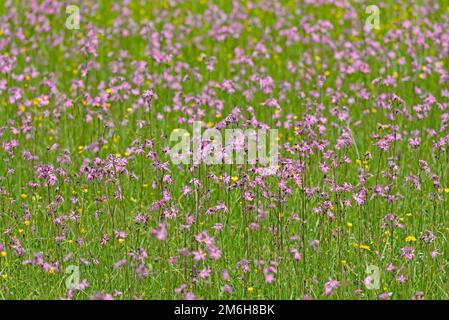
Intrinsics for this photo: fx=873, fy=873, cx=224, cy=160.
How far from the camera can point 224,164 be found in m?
6.95

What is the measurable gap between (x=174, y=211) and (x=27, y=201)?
173 cm

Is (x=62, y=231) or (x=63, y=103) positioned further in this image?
(x=63, y=103)

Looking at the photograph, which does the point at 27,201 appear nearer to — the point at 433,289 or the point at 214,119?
the point at 214,119

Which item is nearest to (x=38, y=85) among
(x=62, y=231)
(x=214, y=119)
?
(x=214, y=119)

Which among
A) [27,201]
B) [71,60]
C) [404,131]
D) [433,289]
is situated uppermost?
[71,60]

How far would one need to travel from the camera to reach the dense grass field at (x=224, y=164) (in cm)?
539

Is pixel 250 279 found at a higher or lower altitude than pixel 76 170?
lower

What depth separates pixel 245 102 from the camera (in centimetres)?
859

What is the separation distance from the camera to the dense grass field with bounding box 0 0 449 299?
5.39 m

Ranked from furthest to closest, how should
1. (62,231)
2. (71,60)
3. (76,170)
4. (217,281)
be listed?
(71,60) → (76,170) → (62,231) → (217,281)

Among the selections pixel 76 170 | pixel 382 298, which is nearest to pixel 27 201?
pixel 76 170

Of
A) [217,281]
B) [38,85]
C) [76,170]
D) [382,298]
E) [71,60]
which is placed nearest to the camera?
[382,298]

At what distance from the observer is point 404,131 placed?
753cm

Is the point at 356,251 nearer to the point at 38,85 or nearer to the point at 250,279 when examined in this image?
the point at 250,279
